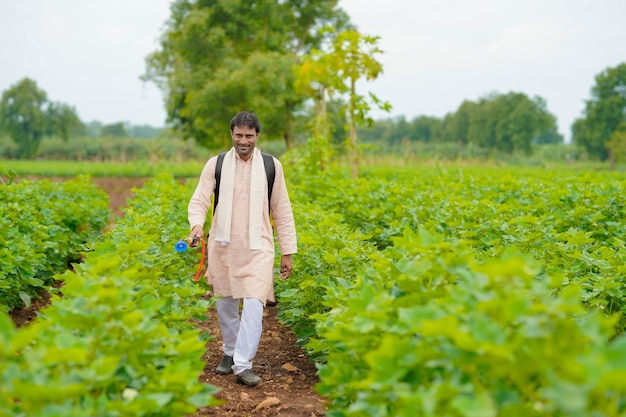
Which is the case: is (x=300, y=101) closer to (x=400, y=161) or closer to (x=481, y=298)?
(x=400, y=161)

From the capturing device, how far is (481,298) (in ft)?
7.06

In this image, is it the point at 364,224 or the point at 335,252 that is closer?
the point at 335,252

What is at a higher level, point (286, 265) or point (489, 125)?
point (489, 125)

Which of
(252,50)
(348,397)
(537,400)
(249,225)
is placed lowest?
(348,397)

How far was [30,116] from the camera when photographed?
6494cm

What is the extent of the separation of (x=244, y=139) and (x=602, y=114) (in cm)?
6467

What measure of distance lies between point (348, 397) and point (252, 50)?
28.3 m

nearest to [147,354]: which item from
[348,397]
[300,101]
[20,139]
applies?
[348,397]

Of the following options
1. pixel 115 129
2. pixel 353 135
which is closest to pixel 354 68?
pixel 353 135

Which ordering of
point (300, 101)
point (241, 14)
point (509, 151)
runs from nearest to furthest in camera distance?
point (300, 101) < point (241, 14) < point (509, 151)

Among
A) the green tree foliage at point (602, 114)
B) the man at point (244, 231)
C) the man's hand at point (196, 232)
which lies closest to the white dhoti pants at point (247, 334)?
the man at point (244, 231)

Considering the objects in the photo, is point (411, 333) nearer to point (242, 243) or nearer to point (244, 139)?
point (242, 243)

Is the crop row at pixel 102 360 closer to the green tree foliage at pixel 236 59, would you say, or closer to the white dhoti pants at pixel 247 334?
the white dhoti pants at pixel 247 334

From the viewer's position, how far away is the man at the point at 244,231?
448 cm
